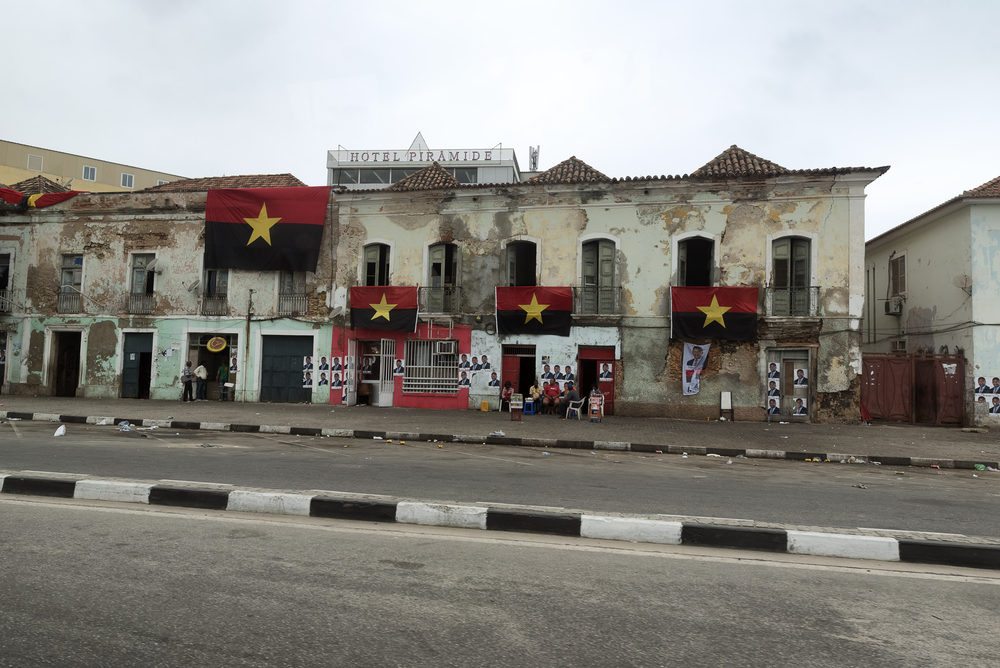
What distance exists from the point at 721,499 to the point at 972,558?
231cm

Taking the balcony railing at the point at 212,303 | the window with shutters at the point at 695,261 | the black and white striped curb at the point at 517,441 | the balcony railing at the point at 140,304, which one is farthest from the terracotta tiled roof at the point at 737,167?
the balcony railing at the point at 140,304

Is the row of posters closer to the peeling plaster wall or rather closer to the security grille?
the peeling plaster wall

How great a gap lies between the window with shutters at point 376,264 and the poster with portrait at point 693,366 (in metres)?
10.5

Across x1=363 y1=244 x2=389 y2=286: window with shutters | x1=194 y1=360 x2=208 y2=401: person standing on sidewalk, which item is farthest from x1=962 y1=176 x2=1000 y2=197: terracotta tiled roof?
x1=194 y1=360 x2=208 y2=401: person standing on sidewalk

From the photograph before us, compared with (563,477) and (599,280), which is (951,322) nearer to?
(599,280)

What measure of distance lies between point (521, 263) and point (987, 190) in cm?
1418

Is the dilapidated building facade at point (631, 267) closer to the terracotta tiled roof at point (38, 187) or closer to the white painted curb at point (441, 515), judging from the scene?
the terracotta tiled roof at point (38, 187)

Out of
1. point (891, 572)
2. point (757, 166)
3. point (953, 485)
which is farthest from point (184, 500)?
point (757, 166)

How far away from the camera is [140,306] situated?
22953 mm

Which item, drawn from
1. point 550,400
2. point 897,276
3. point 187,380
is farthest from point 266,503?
point 897,276

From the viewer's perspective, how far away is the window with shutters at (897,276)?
2245 centimetres

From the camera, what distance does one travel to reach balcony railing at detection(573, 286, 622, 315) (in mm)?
19875

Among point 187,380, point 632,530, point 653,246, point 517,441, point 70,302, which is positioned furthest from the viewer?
point 70,302

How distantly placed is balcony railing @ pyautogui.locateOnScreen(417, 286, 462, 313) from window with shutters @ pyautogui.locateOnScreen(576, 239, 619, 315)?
429cm
